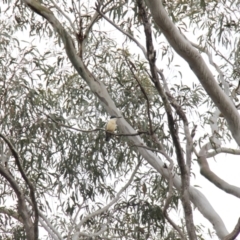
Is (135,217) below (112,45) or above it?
below

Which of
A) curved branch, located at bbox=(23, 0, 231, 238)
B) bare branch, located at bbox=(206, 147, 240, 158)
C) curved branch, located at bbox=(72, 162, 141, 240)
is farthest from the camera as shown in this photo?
bare branch, located at bbox=(206, 147, 240, 158)

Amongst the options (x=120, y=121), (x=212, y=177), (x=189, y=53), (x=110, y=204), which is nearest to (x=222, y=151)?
(x=212, y=177)

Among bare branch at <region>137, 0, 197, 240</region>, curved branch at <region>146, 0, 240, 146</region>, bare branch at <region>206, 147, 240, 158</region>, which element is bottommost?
bare branch at <region>137, 0, 197, 240</region>

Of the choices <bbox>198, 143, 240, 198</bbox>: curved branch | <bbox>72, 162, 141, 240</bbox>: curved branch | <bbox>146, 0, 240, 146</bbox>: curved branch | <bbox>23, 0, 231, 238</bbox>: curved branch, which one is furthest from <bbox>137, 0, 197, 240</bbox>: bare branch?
<bbox>72, 162, 141, 240</bbox>: curved branch

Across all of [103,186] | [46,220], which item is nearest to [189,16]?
[103,186]

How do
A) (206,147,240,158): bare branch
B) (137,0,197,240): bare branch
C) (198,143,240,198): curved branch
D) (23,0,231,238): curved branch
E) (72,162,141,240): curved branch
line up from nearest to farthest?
(137,0,197,240): bare branch < (23,0,231,238): curved branch < (198,143,240,198): curved branch < (72,162,141,240): curved branch < (206,147,240,158): bare branch

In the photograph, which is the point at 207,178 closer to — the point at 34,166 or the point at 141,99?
the point at 141,99

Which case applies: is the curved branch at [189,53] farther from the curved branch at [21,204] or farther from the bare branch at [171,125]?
the curved branch at [21,204]

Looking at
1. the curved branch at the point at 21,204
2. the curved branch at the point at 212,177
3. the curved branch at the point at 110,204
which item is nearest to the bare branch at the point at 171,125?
the curved branch at the point at 21,204

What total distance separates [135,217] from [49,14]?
207 centimetres

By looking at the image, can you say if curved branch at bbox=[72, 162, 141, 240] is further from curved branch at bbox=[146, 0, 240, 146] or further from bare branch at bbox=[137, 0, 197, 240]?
bare branch at bbox=[137, 0, 197, 240]

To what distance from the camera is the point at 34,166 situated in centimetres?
573

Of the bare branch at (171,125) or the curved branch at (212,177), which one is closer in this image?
the bare branch at (171,125)

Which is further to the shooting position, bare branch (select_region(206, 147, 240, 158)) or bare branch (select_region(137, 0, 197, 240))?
bare branch (select_region(206, 147, 240, 158))
